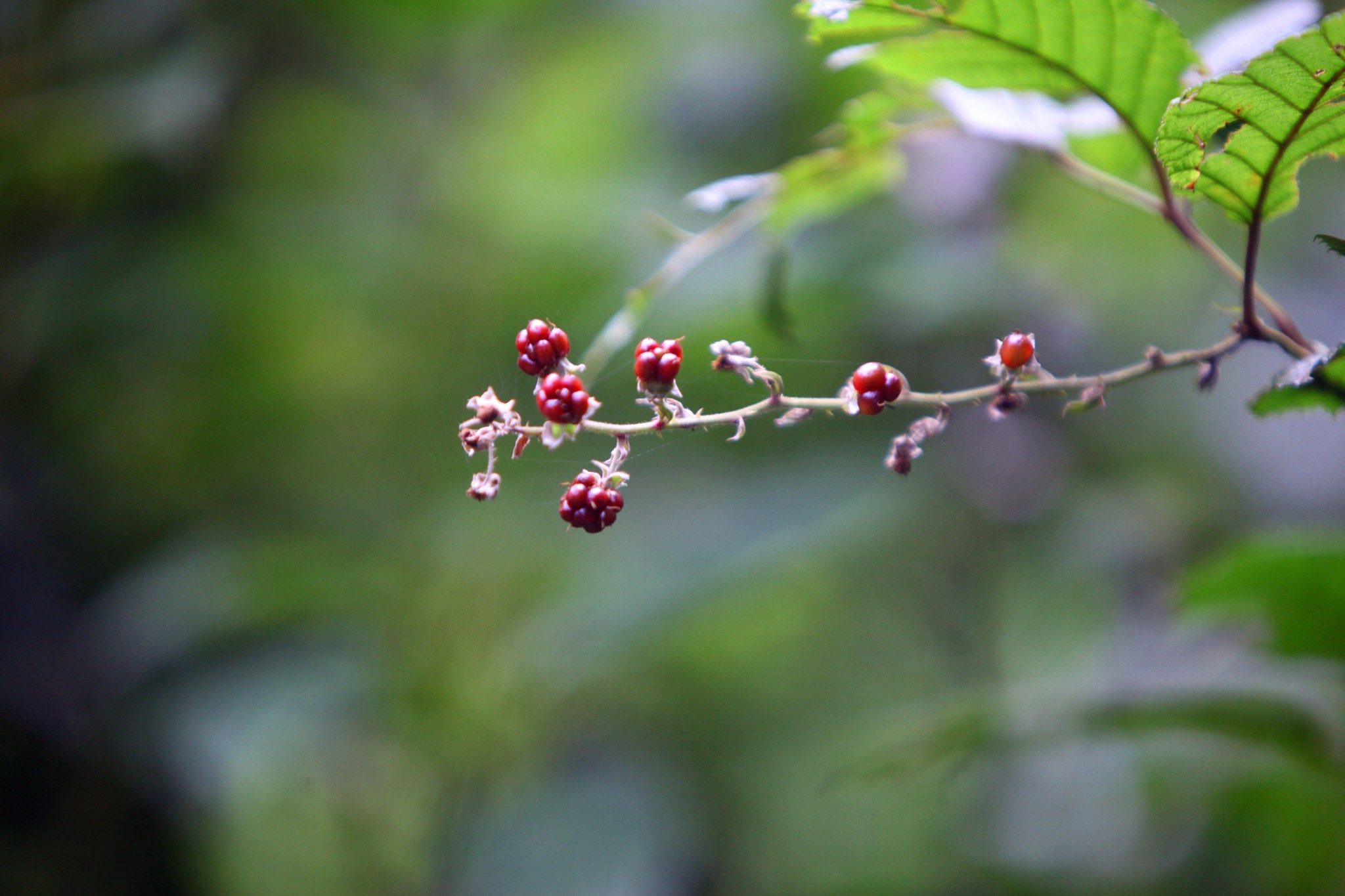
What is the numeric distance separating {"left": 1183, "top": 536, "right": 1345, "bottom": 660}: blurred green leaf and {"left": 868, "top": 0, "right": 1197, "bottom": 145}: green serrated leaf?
44 centimetres

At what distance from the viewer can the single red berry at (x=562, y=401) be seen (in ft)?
2.03

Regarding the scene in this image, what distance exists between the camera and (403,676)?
177 cm

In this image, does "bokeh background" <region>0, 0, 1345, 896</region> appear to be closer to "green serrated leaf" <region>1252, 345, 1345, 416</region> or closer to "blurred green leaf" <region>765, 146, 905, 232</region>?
"blurred green leaf" <region>765, 146, 905, 232</region>

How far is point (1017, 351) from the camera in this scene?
64 cm

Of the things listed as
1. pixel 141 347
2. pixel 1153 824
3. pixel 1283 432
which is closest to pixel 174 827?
pixel 141 347

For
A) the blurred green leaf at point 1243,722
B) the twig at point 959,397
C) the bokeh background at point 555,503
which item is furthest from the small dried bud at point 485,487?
the blurred green leaf at point 1243,722

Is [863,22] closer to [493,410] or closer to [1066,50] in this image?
[1066,50]

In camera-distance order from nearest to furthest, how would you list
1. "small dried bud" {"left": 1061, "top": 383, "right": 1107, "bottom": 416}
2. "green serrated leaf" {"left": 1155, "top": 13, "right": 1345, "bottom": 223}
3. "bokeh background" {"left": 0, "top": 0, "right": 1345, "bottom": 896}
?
"green serrated leaf" {"left": 1155, "top": 13, "right": 1345, "bottom": 223}, "small dried bud" {"left": 1061, "top": 383, "right": 1107, "bottom": 416}, "bokeh background" {"left": 0, "top": 0, "right": 1345, "bottom": 896}

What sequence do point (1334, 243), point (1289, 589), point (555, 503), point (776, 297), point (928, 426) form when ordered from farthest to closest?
point (555, 503), point (776, 297), point (1289, 589), point (928, 426), point (1334, 243)

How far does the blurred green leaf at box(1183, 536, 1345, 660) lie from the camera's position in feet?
2.91

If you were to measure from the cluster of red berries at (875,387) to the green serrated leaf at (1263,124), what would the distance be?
0.23 metres

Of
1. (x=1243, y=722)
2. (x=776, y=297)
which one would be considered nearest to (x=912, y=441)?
(x=776, y=297)

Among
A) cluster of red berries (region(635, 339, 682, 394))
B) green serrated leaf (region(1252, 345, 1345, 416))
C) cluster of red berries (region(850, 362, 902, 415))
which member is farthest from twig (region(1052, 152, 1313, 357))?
cluster of red berries (region(635, 339, 682, 394))

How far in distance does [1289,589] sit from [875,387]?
600 mm
